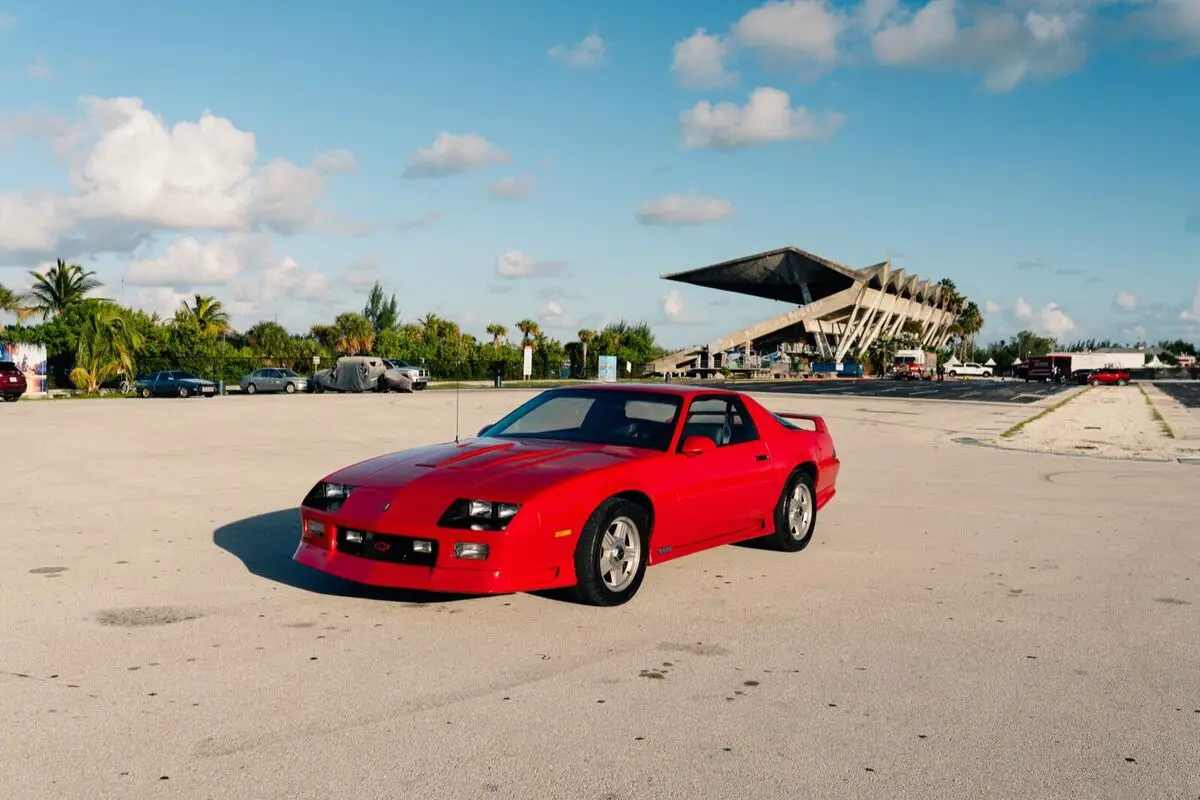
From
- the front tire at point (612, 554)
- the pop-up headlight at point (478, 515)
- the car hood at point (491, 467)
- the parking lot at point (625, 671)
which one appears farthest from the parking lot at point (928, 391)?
the pop-up headlight at point (478, 515)

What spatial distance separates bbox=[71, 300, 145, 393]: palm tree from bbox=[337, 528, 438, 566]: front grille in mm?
45396

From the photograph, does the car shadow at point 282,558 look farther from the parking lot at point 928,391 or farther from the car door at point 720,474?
the parking lot at point 928,391

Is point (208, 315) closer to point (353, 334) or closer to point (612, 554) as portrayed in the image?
point (353, 334)

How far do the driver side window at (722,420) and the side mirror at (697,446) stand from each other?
0.44 metres

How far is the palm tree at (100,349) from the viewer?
46.0 metres

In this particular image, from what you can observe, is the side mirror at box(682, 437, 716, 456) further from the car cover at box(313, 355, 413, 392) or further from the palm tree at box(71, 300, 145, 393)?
the palm tree at box(71, 300, 145, 393)

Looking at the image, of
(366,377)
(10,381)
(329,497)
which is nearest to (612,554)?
(329,497)

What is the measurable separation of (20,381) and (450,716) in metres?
37.9

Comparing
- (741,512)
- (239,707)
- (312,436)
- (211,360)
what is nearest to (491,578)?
(239,707)

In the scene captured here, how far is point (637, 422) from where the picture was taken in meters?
7.24

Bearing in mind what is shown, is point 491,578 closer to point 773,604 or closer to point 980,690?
point 773,604

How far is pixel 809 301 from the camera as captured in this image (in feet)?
405

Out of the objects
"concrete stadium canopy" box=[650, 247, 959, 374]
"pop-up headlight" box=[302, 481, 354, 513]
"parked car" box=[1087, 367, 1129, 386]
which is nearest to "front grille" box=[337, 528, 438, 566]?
"pop-up headlight" box=[302, 481, 354, 513]

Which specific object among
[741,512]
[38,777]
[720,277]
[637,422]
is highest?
[720,277]
